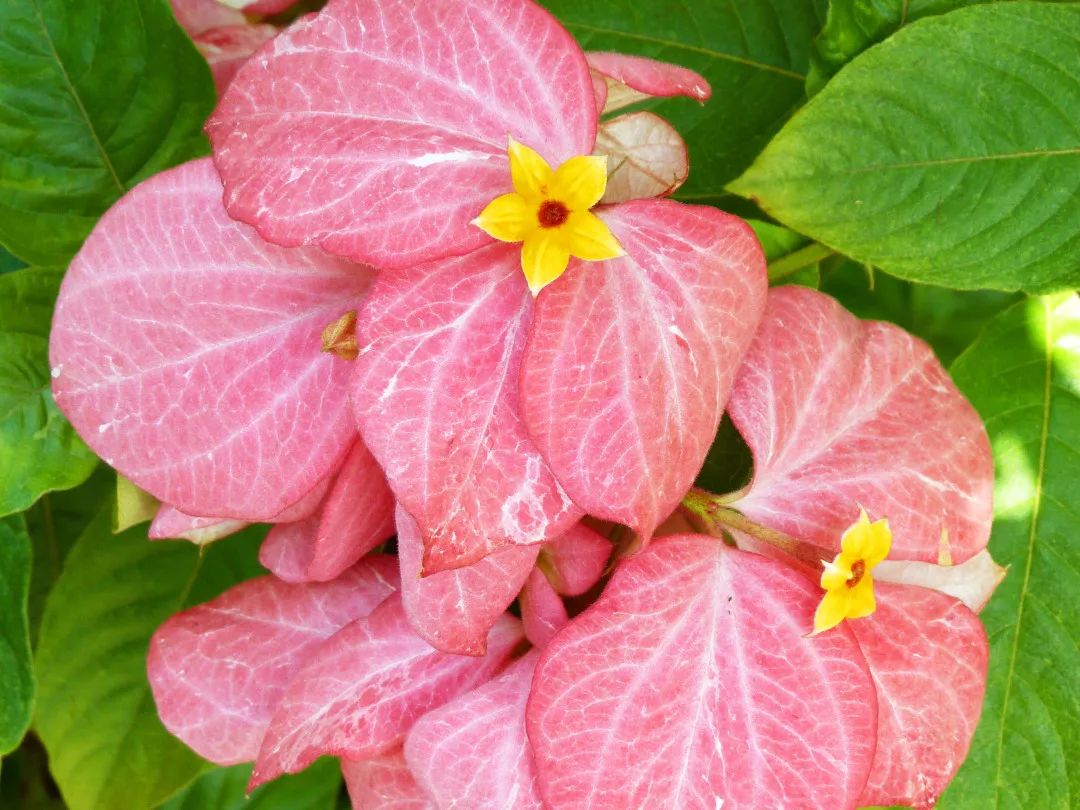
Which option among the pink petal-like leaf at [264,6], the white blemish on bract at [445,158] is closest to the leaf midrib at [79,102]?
the pink petal-like leaf at [264,6]

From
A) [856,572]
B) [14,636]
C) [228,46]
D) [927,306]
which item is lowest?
[14,636]

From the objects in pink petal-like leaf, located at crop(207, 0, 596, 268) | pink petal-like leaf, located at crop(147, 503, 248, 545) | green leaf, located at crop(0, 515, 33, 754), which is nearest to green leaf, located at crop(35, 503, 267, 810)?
green leaf, located at crop(0, 515, 33, 754)

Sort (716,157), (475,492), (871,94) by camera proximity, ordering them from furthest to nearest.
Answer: (716,157) < (871,94) < (475,492)

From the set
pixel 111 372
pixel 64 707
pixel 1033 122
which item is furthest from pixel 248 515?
pixel 1033 122

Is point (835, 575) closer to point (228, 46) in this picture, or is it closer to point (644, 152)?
point (644, 152)

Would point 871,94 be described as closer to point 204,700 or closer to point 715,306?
point 715,306

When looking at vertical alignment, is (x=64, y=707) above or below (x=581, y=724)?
below

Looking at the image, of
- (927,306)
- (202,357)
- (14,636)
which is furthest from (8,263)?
(927,306)

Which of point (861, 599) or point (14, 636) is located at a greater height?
point (861, 599)

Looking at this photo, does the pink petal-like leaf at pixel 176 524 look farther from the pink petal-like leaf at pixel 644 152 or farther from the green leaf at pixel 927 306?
the green leaf at pixel 927 306
